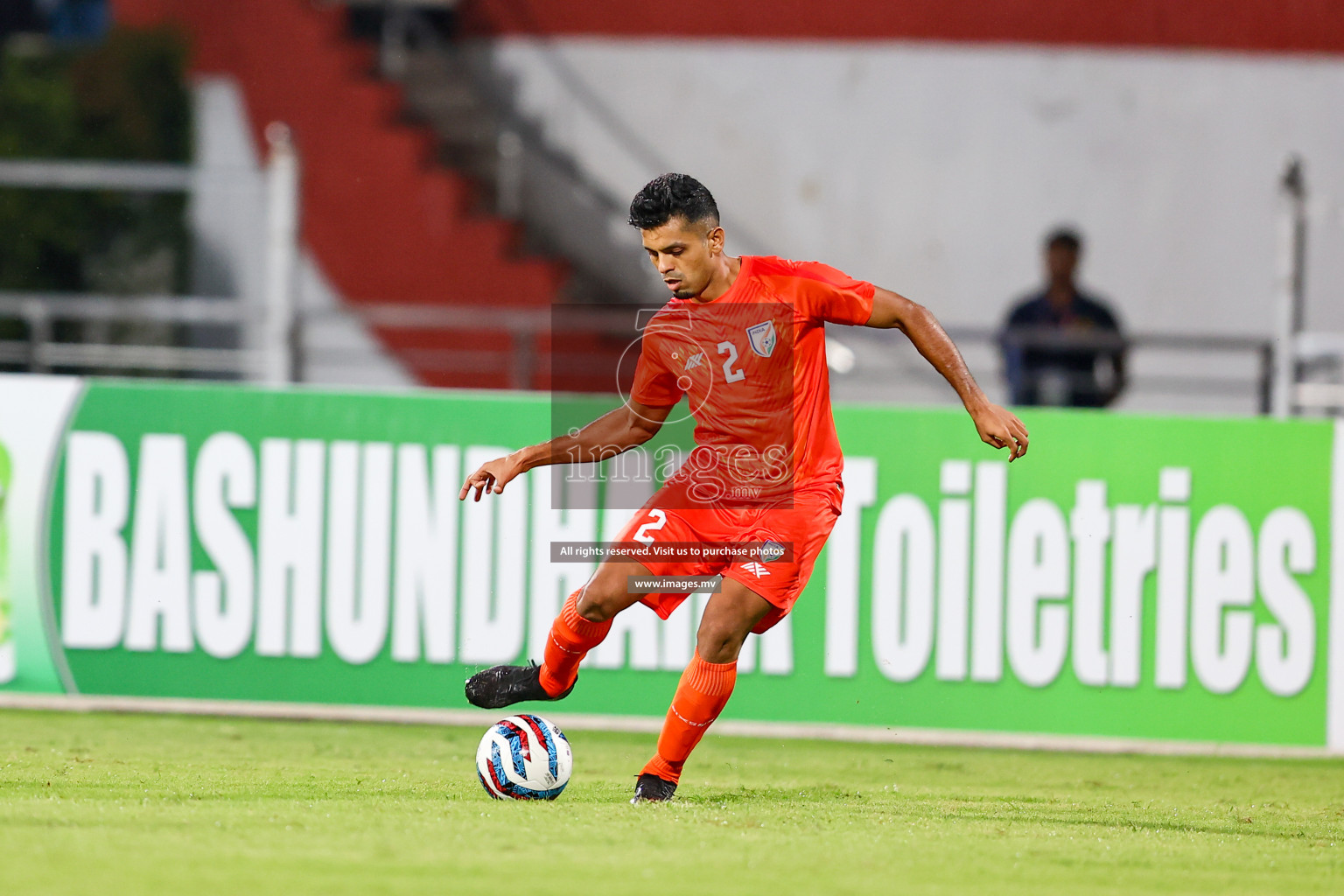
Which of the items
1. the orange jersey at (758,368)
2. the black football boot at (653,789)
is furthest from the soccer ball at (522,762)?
the orange jersey at (758,368)

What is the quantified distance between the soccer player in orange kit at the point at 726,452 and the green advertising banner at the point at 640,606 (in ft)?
7.92

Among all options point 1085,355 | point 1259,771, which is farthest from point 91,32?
point 1259,771

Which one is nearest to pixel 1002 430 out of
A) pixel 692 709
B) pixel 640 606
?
pixel 692 709

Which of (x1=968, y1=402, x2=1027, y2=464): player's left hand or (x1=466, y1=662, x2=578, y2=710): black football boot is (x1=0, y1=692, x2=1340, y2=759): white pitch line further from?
(x1=968, y1=402, x2=1027, y2=464): player's left hand

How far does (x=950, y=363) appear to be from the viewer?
5.90 m

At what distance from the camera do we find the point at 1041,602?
Result: 8570 millimetres

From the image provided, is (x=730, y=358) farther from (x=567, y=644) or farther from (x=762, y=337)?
(x=567, y=644)

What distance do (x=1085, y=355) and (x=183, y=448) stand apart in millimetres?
5605

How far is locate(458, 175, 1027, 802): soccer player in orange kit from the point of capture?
19.6 ft

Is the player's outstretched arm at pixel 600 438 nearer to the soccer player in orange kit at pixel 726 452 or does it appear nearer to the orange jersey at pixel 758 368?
the soccer player in orange kit at pixel 726 452

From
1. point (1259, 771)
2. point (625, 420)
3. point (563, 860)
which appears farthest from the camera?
point (1259, 771)

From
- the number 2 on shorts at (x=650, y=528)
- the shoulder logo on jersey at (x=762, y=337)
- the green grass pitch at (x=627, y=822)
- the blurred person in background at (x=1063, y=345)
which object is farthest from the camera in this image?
the blurred person in background at (x=1063, y=345)

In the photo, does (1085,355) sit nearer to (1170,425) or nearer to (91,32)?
(1170,425)

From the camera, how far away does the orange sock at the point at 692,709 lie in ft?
19.7
